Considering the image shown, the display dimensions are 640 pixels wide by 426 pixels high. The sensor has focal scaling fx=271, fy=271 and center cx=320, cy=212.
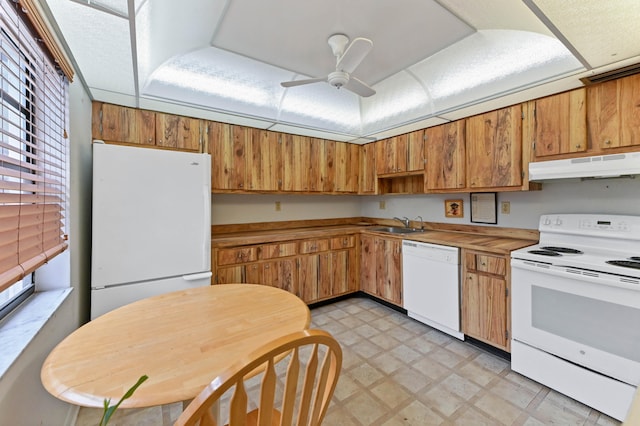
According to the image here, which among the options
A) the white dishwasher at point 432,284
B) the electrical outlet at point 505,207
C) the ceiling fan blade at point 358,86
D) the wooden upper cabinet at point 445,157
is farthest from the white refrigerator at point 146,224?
the electrical outlet at point 505,207

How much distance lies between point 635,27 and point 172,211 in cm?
296

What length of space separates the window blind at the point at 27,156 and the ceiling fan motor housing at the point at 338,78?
4.68 feet

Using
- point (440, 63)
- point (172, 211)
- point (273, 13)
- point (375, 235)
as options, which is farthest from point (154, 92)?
point (375, 235)

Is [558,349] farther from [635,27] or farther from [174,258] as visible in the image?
[174,258]

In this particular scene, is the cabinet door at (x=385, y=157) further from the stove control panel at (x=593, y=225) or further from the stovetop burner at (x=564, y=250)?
the stovetop burner at (x=564, y=250)

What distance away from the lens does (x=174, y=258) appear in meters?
2.11

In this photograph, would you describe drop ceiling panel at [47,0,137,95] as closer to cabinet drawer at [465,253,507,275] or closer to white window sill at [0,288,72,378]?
white window sill at [0,288,72,378]

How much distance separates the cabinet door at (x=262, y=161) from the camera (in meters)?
3.00

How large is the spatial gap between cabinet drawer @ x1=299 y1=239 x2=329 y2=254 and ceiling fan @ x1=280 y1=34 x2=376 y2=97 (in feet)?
5.68

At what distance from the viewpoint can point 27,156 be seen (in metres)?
1.08

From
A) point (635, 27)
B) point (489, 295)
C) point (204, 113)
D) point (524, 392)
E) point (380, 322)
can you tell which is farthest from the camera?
point (380, 322)

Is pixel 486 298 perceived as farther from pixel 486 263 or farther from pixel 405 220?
pixel 405 220

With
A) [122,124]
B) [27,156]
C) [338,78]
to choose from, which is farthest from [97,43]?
[338,78]

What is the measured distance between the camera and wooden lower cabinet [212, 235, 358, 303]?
2.71 m
